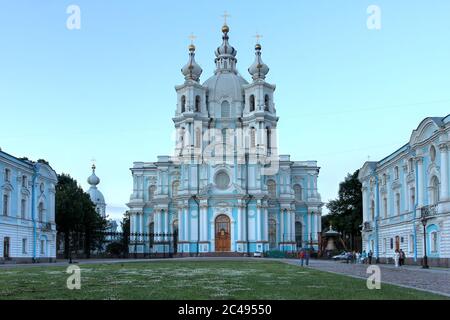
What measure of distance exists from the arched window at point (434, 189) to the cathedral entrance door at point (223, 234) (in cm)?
3667

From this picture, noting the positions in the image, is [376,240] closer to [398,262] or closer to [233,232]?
[398,262]

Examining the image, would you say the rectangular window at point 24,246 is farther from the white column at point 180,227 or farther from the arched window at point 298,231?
the arched window at point 298,231

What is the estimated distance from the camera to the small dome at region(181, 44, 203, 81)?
8594 cm

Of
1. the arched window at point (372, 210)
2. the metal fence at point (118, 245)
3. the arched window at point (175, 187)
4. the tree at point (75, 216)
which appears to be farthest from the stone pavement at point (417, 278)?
the arched window at point (175, 187)

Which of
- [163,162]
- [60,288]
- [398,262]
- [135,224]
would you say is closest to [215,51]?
[163,162]

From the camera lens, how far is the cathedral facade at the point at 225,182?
7562cm

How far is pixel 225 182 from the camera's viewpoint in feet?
255

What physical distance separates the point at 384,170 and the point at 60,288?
129ft

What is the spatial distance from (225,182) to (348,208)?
59.0 feet

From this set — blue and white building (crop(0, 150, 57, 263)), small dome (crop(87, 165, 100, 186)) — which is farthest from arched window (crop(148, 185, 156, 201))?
small dome (crop(87, 165, 100, 186))

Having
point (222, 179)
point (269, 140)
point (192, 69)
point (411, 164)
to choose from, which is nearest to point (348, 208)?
point (269, 140)

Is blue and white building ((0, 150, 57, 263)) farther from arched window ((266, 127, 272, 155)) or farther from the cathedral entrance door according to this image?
arched window ((266, 127, 272, 155))

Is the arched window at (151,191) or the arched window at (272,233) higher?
the arched window at (151,191)
